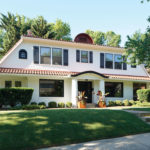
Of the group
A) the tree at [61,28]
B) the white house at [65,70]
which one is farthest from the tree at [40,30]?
the white house at [65,70]

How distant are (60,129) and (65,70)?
35.2ft

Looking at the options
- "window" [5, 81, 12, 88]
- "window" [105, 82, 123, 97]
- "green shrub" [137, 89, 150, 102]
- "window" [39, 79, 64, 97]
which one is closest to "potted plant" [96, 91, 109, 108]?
"window" [105, 82, 123, 97]

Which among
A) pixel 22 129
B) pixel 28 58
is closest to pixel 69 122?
pixel 22 129

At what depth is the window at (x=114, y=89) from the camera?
1769 cm

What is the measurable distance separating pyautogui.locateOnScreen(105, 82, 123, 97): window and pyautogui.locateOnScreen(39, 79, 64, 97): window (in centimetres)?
523

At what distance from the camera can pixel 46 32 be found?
97.5 ft

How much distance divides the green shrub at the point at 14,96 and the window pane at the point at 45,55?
11.8 ft

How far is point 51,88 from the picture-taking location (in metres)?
15.4

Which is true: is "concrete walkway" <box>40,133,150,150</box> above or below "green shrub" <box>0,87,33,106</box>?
below

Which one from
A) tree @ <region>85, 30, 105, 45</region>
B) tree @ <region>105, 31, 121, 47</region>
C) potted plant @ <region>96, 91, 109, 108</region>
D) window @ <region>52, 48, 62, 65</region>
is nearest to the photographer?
potted plant @ <region>96, 91, 109, 108</region>

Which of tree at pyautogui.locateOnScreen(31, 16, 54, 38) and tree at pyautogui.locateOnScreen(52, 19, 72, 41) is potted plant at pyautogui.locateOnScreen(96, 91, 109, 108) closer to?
tree at pyautogui.locateOnScreen(31, 16, 54, 38)

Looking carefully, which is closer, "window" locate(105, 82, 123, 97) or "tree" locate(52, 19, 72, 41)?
"window" locate(105, 82, 123, 97)

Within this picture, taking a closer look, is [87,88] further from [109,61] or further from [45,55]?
[45,55]

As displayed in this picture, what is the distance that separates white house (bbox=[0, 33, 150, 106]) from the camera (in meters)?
14.6
